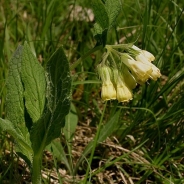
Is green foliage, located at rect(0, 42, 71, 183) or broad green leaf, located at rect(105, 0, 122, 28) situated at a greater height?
broad green leaf, located at rect(105, 0, 122, 28)

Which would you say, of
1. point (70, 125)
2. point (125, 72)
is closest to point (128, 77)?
point (125, 72)

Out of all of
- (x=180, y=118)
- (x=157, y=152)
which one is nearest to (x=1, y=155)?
(x=157, y=152)

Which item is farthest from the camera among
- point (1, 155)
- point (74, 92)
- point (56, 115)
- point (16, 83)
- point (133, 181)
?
point (74, 92)

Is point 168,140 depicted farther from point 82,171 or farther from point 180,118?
point 82,171

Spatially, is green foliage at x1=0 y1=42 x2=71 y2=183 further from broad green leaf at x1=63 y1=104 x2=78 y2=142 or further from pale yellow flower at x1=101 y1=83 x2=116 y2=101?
broad green leaf at x1=63 y1=104 x2=78 y2=142

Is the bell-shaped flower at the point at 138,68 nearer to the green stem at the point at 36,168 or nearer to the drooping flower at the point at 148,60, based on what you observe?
the drooping flower at the point at 148,60

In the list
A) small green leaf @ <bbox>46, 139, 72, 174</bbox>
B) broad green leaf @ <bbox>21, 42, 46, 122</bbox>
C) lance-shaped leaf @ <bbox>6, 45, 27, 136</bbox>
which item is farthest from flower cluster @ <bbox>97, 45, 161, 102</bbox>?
small green leaf @ <bbox>46, 139, 72, 174</bbox>

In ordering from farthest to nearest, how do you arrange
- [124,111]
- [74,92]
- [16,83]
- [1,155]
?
[74,92] < [124,111] < [1,155] < [16,83]
